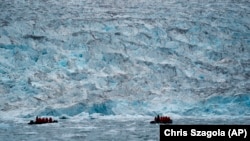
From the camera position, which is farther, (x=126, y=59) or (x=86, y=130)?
(x=126, y=59)

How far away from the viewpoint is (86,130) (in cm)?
1329

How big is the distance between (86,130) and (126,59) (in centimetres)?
664

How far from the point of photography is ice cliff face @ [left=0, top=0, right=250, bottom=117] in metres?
17.5

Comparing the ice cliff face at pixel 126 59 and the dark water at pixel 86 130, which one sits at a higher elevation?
the ice cliff face at pixel 126 59

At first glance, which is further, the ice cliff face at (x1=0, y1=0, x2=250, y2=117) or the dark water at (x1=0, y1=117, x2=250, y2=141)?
the ice cliff face at (x1=0, y1=0, x2=250, y2=117)

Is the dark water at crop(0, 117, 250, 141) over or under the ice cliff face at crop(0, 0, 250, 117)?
under

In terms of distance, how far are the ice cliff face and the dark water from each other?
5.75 ft

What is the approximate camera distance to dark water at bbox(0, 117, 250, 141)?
1174 centimetres

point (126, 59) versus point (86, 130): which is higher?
point (126, 59)

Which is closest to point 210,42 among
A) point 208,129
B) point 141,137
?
point 141,137

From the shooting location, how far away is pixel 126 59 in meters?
19.5

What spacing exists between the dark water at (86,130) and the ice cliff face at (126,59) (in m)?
1.75

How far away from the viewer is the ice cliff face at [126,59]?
17.5 metres

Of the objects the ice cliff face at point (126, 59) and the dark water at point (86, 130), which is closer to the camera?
the dark water at point (86, 130)
